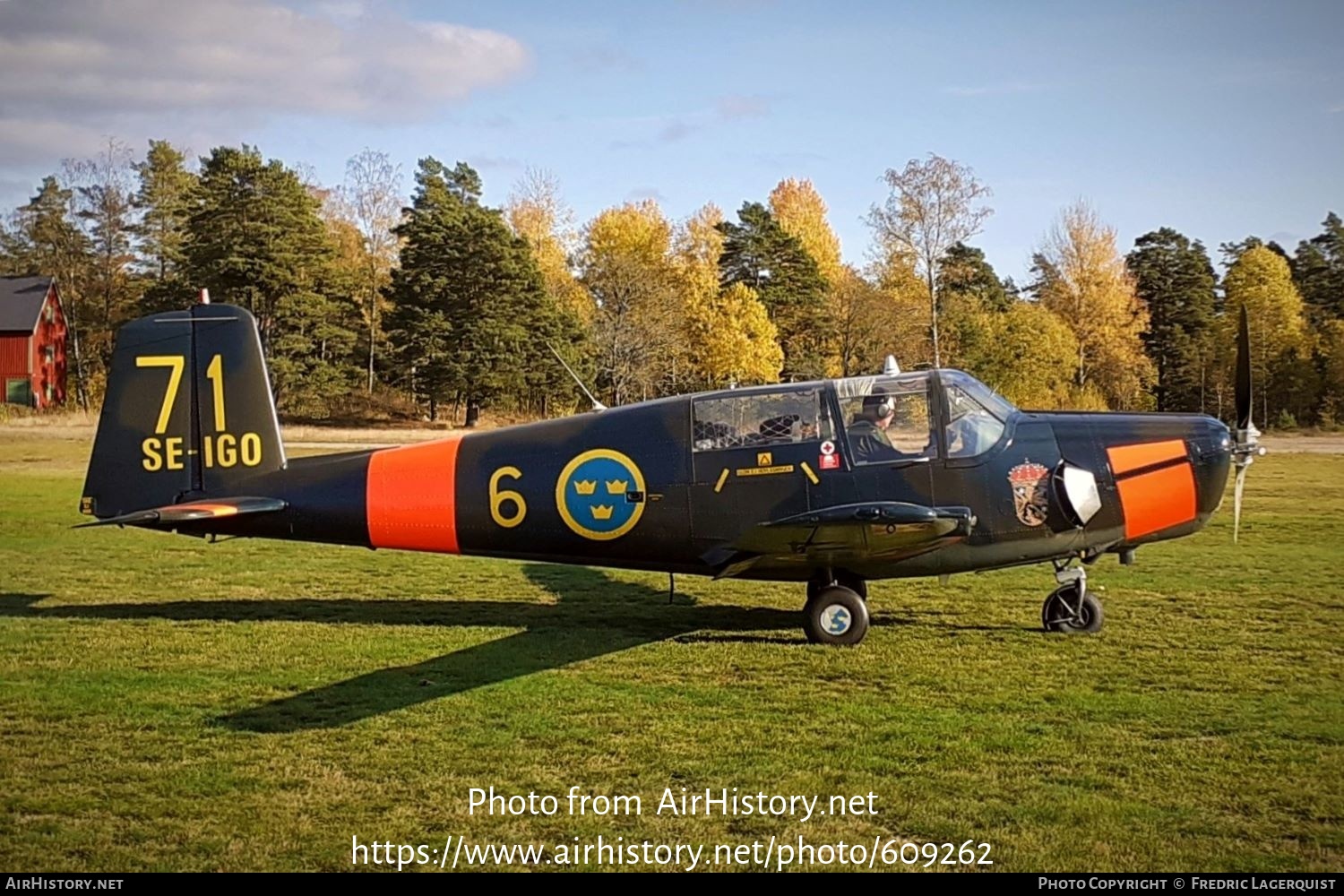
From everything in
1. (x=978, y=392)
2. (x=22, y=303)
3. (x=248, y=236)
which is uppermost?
(x=248, y=236)

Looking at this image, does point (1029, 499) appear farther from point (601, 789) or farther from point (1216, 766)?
point (601, 789)

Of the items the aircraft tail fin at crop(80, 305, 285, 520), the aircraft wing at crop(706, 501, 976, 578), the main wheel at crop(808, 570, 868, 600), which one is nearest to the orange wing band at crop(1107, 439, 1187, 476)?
the aircraft wing at crop(706, 501, 976, 578)

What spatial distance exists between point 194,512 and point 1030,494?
6.84 m

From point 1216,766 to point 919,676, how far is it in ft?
7.93

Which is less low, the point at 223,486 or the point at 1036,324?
the point at 1036,324

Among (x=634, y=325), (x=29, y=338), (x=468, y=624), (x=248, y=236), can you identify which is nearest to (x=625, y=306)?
(x=634, y=325)

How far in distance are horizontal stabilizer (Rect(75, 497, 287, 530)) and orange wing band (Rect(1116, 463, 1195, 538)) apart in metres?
7.23

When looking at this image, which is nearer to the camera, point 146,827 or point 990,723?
point 146,827

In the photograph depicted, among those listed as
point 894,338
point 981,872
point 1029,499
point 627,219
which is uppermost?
point 627,219

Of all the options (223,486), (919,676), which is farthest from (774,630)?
(223,486)

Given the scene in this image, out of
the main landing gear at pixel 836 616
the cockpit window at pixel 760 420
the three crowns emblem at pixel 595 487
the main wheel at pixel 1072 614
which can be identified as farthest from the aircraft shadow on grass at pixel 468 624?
the cockpit window at pixel 760 420

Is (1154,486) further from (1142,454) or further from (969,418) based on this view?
(969,418)

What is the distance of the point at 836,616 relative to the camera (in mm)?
9195

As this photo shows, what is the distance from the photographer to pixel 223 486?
1005cm
